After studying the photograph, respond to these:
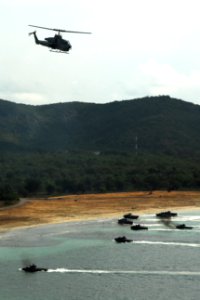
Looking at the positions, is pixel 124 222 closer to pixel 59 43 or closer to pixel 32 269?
pixel 32 269

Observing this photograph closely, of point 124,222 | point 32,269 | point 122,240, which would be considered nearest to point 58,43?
point 32,269

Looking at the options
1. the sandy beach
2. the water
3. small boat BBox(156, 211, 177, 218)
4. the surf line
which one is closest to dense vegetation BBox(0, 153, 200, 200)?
the sandy beach

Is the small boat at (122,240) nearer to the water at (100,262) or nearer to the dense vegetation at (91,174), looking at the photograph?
the water at (100,262)

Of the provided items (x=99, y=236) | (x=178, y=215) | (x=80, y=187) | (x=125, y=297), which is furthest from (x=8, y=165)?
(x=125, y=297)

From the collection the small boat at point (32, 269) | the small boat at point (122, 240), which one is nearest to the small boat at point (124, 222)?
the small boat at point (122, 240)

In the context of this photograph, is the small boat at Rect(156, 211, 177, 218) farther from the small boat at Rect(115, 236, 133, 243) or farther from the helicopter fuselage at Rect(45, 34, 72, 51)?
the helicopter fuselage at Rect(45, 34, 72, 51)
